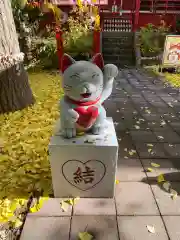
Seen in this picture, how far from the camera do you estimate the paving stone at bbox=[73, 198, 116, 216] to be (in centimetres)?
230

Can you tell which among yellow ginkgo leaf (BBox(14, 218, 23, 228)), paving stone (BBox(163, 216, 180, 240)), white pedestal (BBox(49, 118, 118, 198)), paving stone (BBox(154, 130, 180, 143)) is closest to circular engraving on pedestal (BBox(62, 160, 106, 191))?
white pedestal (BBox(49, 118, 118, 198))

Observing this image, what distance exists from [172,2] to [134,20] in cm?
A: 372

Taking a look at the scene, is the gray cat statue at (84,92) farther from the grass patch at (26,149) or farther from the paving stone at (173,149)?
the paving stone at (173,149)

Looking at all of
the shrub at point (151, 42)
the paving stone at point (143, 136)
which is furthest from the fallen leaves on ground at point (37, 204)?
the shrub at point (151, 42)

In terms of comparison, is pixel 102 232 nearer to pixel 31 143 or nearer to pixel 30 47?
pixel 31 143

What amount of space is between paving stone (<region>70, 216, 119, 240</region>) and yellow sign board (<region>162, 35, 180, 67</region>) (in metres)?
7.28

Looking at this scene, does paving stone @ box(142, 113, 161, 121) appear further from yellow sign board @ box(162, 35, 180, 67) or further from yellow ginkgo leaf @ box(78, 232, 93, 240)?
yellow sign board @ box(162, 35, 180, 67)

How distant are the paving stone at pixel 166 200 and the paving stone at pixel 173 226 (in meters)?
0.06

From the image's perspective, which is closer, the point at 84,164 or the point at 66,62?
the point at 66,62

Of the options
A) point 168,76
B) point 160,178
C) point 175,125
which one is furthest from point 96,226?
point 168,76

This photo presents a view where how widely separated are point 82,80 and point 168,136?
2.41m

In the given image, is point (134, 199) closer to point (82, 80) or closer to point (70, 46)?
point (82, 80)

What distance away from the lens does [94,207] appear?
7.76 ft

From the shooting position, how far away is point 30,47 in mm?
8961
